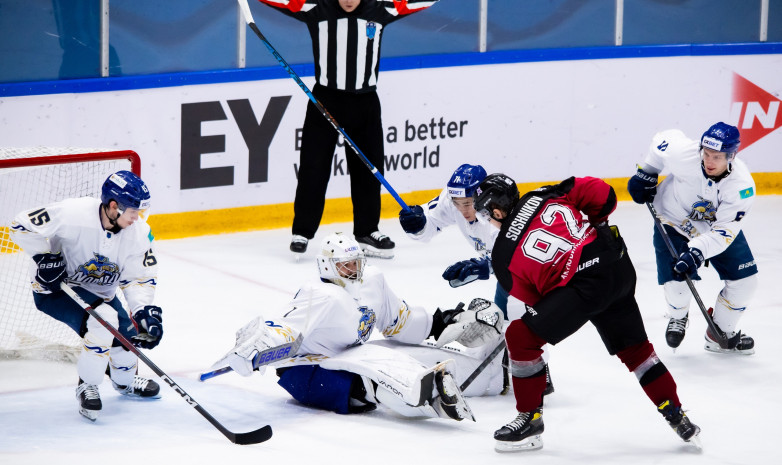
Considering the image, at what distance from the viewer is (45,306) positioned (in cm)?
452

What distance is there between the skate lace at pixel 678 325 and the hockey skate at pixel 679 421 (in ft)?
4.29

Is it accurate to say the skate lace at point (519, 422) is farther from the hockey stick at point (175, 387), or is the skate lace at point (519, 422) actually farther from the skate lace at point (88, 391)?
the skate lace at point (88, 391)

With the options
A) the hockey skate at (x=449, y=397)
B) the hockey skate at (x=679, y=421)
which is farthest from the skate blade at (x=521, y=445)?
the hockey skate at (x=679, y=421)

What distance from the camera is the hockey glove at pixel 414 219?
17.5 feet

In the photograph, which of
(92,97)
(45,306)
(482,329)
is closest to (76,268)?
(45,306)

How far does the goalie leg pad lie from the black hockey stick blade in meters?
0.37

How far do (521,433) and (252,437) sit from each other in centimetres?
89

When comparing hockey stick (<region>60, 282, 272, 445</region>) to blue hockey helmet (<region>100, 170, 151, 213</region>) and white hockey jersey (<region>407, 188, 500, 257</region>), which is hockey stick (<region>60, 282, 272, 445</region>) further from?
white hockey jersey (<region>407, 188, 500, 257</region>)

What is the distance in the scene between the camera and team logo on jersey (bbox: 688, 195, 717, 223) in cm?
536

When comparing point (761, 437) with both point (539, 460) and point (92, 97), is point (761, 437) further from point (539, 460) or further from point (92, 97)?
point (92, 97)

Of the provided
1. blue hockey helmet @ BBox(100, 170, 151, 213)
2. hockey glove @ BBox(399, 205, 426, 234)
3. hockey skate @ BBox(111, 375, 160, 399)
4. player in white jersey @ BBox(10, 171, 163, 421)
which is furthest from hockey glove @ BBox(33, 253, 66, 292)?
hockey glove @ BBox(399, 205, 426, 234)

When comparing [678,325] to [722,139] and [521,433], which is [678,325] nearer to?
[722,139]

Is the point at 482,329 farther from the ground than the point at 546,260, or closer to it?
closer to it

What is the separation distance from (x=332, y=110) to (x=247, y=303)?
1.37 meters
